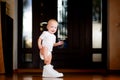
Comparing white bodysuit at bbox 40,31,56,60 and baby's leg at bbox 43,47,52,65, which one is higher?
white bodysuit at bbox 40,31,56,60

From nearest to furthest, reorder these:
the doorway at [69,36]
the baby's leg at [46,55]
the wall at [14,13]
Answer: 1. the baby's leg at [46,55]
2. the wall at [14,13]
3. the doorway at [69,36]

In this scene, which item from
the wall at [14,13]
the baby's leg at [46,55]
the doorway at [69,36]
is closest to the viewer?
the baby's leg at [46,55]

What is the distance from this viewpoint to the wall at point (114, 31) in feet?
23.1

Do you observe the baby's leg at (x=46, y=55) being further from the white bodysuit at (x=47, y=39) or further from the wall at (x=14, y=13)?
the wall at (x=14, y=13)

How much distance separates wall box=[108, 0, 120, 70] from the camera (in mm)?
7043

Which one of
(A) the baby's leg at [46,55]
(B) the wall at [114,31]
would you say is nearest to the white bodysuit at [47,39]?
(A) the baby's leg at [46,55]

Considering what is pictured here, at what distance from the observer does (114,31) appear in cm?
708

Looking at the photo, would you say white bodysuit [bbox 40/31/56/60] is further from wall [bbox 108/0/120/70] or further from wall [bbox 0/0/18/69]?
wall [bbox 108/0/120/70]

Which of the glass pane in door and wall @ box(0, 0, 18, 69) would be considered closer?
wall @ box(0, 0, 18, 69)

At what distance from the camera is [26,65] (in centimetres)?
727

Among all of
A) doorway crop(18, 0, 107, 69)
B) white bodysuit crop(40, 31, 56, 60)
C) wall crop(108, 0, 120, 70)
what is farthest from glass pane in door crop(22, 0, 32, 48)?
wall crop(108, 0, 120, 70)

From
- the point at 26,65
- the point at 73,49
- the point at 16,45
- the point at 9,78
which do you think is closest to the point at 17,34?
the point at 16,45

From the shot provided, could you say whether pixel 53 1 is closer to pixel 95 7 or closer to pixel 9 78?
pixel 95 7

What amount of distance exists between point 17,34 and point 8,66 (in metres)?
0.85
